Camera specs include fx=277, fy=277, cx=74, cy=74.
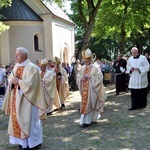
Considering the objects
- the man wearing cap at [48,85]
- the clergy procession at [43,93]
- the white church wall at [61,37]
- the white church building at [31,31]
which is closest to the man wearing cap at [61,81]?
the clergy procession at [43,93]

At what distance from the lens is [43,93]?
18.9 ft

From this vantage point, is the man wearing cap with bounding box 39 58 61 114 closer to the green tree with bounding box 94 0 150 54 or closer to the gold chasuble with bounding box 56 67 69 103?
the gold chasuble with bounding box 56 67 69 103

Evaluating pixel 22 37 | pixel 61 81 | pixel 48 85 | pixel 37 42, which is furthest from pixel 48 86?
pixel 37 42

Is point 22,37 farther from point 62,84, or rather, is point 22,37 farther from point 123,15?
point 62,84

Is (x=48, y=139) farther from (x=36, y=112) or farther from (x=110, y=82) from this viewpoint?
(x=110, y=82)

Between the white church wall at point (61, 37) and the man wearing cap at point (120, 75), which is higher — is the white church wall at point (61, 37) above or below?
above

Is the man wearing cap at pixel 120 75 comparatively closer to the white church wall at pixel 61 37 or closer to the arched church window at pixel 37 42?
the white church wall at pixel 61 37

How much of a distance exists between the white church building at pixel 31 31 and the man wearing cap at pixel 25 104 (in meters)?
16.5

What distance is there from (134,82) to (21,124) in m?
4.81

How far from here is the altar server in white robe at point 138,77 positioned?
9.04m

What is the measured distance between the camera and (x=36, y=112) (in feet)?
18.5

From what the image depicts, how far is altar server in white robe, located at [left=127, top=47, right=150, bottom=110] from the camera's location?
29.7ft

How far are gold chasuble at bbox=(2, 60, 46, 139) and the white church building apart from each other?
16454 millimetres

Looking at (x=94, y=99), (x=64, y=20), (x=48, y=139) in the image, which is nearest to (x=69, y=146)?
(x=48, y=139)
